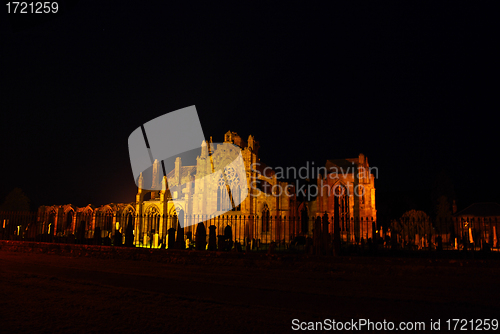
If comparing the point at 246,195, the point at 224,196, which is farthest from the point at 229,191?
the point at 246,195

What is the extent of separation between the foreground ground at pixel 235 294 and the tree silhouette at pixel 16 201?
1887 inches

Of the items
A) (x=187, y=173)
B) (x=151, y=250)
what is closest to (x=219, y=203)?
(x=187, y=173)

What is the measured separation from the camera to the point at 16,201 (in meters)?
52.8

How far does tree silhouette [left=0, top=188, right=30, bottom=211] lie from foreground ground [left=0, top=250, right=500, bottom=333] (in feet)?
157

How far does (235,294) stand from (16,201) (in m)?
58.2

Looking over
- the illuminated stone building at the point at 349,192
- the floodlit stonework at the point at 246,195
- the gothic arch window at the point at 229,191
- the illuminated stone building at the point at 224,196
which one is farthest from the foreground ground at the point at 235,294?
the illuminated stone building at the point at 349,192

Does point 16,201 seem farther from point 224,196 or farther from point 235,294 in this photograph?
point 235,294

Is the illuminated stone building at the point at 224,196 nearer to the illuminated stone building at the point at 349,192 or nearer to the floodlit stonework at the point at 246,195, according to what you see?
the floodlit stonework at the point at 246,195

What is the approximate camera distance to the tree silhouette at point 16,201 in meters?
52.0

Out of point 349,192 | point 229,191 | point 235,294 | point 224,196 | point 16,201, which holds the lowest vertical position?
point 235,294

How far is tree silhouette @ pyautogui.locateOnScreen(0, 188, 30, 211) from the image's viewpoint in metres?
52.0

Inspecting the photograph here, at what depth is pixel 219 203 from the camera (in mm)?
37812

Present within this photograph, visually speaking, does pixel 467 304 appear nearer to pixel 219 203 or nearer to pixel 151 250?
pixel 151 250

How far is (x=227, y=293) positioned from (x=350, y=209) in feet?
107
